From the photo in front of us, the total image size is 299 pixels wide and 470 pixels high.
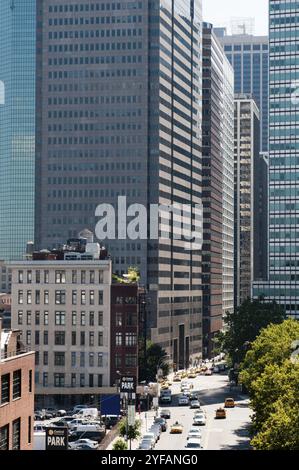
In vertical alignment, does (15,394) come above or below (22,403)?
above

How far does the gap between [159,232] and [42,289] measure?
6293 centimetres

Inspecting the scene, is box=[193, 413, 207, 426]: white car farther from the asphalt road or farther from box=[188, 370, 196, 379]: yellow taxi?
box=[188, 370, 196, 379]: yellow taxi

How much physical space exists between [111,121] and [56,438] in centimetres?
14627

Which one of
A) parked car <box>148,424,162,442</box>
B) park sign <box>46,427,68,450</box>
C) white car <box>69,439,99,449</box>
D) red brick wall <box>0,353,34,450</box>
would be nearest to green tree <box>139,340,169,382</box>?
parked car <box>148,424,162,442</box>

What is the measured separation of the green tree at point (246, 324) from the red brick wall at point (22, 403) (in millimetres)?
80240

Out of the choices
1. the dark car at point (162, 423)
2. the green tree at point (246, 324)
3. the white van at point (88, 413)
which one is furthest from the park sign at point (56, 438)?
the green tree at point (246, 324)

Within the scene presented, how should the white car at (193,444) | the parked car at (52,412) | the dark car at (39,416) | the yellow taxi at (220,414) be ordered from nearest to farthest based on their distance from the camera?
the white car at (193,444), the yellow taxi at (220,414), the dark car at (39,416), the parked car at (52,412)

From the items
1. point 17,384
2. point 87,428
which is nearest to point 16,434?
point 17,384

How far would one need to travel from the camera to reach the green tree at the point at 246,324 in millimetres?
130250

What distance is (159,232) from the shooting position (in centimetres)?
17938

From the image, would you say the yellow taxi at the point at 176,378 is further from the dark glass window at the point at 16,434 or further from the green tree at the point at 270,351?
the dark glass window at the point at 16,434

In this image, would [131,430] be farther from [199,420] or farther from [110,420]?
[110,420]

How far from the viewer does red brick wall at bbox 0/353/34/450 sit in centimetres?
4416

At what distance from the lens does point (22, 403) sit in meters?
48.1
